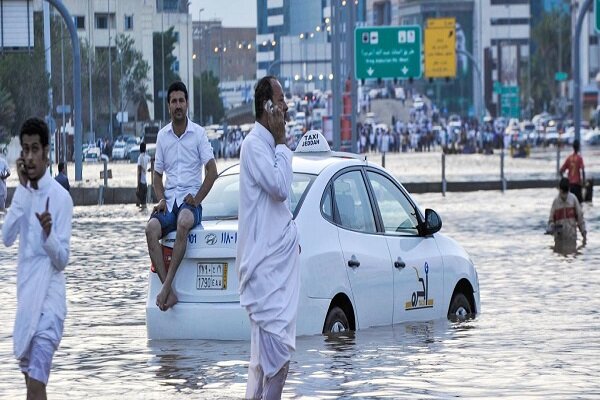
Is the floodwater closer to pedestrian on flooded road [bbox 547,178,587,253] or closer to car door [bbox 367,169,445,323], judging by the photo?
car door [bbox 367,169,445,323]

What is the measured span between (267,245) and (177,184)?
3.91 m

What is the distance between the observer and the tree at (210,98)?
105 m

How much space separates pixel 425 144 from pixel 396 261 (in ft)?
325

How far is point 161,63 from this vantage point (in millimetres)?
88312

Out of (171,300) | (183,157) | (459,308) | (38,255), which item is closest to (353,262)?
(171,300)

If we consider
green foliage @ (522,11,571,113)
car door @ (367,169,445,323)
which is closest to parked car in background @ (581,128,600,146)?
green foliage @ (522,11,571,113)

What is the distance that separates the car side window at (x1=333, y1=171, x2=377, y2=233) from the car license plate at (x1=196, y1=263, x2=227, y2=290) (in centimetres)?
93

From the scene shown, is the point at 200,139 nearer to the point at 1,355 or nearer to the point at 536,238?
the point at 1,355

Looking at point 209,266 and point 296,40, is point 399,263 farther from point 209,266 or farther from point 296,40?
point 296,40

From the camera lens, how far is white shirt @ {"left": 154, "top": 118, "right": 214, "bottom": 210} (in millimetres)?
12648

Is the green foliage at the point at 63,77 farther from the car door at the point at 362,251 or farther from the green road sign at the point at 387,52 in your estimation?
the car door at the point at 362,251

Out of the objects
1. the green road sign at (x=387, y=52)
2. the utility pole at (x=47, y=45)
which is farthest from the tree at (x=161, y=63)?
the green road sign at (x=387, y=52)

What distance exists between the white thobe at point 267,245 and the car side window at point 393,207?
13.5 ft

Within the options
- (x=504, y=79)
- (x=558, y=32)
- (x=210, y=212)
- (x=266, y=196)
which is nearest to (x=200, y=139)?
(x=210, y=212)
